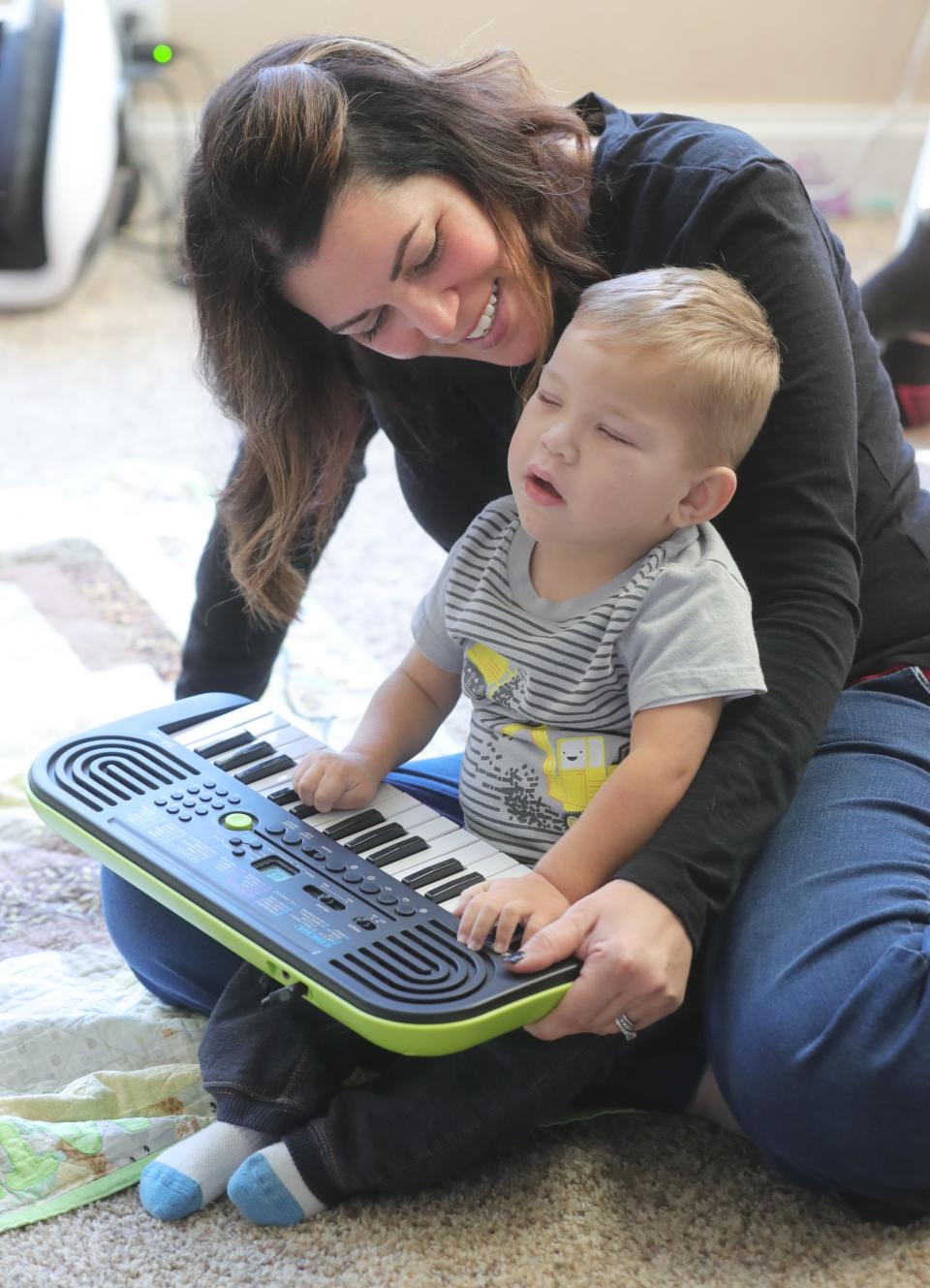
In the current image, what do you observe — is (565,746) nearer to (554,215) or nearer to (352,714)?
(554,215)

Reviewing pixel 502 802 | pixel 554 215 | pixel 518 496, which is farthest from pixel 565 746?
pixel 554 215

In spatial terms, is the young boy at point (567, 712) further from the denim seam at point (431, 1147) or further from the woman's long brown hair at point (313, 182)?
the woman's long brown hair at point (313, 182)

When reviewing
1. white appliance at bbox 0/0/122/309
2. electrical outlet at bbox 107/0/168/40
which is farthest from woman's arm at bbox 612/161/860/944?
electrical outlet at bbox 107/0/168/40

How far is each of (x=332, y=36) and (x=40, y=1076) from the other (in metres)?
0.84

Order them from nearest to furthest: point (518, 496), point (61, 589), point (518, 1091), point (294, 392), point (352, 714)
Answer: point (518, 1091)
point (518, 496)
point (294, 392)
point (352, 714)
point (61, 589)

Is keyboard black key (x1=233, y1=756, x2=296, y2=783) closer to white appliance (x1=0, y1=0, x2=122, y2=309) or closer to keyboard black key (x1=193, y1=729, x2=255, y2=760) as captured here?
keyboard black key (x1=193, y1=729, x2=255, y2=760)

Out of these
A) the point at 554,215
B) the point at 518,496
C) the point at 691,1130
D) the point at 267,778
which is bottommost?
the point at 691,1130

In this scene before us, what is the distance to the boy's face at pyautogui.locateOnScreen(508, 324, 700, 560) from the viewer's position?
1.02 m


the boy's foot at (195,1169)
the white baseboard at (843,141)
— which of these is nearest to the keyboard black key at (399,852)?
the boy's foot at (195,1169)

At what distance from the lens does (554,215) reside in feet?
3.71

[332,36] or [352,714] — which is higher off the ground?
[332,36]

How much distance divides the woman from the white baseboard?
2.41m

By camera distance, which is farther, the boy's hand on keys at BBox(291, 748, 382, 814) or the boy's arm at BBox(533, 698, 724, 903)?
the boy's hand on keys at BBox(291, 748, 382, 814)

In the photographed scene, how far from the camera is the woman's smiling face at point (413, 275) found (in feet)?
3.53
